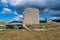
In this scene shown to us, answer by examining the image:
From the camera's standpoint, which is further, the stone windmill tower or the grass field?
the stone windmill tower

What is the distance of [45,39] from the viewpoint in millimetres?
16641

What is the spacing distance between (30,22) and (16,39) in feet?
71.5

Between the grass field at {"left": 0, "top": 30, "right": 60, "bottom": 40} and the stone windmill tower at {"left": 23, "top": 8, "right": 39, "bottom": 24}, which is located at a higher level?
the stone windmill tower at {"left": 23, "top": 8, "right": 39, "bottom": 24}

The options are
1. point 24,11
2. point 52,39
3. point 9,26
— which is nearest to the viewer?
point 52,39

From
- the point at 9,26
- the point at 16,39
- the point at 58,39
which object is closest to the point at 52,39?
the point at 58,39

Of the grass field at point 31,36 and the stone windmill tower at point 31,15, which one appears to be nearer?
the grass field at point 31,36

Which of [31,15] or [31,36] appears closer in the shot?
[31,36]

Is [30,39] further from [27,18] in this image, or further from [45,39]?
[27,18]

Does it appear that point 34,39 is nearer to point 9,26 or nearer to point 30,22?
point 9,26

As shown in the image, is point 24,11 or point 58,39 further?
point 24,11

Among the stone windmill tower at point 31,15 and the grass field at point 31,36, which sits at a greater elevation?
the stone windmill tower at point 31,15

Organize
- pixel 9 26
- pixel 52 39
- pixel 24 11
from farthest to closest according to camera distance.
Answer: pixel 24 11 → pixel 9 26 → pixel 52 39

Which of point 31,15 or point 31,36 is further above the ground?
point 31,15

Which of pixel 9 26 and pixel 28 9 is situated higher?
pixel 28 9
